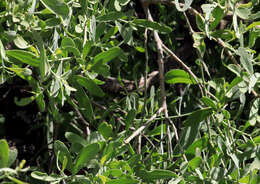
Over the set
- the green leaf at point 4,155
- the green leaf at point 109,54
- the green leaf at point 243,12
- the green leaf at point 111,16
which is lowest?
the green leaf at point 4,155

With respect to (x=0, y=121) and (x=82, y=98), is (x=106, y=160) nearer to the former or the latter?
(x=82, y=98)

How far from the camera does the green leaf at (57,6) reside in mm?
568

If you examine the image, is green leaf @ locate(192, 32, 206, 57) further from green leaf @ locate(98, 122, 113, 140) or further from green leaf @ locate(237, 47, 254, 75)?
green leaf @ locate(98, 122, 113, 140)

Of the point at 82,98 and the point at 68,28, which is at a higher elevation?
the point at 68,28

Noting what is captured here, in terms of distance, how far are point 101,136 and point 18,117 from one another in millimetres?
655

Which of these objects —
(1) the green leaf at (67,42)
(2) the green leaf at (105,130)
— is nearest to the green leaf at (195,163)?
(2) the green leaf at (105,130)

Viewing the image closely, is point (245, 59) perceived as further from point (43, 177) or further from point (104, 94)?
point (43, 177)

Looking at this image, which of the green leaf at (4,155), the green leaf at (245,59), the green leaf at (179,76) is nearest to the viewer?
the green leaf at (4,155)

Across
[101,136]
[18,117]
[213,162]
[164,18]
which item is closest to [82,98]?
[101,136]

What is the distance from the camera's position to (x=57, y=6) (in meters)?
0.57

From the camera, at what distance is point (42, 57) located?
54cm

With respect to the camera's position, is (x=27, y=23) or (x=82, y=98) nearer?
(x=27, y=23)

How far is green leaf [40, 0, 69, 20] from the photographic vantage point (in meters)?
0.57

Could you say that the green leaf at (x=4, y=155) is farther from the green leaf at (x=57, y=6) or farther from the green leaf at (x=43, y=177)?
the green leaf at (x=57, y=6)
